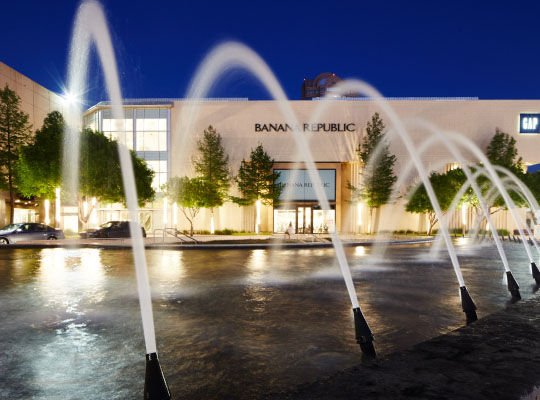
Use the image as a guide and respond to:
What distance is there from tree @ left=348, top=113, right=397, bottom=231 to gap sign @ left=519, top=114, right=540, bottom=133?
16.4 m

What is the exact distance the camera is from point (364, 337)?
635 centimetres

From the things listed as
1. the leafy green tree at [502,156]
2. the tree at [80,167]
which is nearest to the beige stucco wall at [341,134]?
the leafy green tree at [502,156]

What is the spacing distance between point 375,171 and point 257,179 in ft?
44.3

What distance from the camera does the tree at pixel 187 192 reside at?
44750 mm

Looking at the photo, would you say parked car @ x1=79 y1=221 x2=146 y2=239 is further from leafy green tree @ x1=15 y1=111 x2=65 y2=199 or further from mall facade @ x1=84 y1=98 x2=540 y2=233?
mall facade @ x1=84 y1=98 x2=540 y2=233

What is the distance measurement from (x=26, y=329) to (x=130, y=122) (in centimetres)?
4532

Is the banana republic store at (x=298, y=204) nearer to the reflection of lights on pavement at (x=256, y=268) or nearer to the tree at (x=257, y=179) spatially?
the tree at (x=257, y=179)

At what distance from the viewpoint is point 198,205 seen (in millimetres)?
45500

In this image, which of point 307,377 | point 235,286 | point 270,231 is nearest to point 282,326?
point 307,377

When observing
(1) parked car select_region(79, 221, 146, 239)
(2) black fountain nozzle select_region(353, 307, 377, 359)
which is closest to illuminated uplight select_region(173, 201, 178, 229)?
(1) parked car select_region(79, 221, 146, 239)

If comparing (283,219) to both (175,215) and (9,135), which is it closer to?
(175,215)

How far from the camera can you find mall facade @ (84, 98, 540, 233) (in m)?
49.9

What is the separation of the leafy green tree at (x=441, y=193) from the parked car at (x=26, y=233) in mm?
35616

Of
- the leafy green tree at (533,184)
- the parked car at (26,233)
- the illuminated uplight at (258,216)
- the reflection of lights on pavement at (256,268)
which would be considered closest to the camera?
the reflection of lights on pavement at (256,268)
